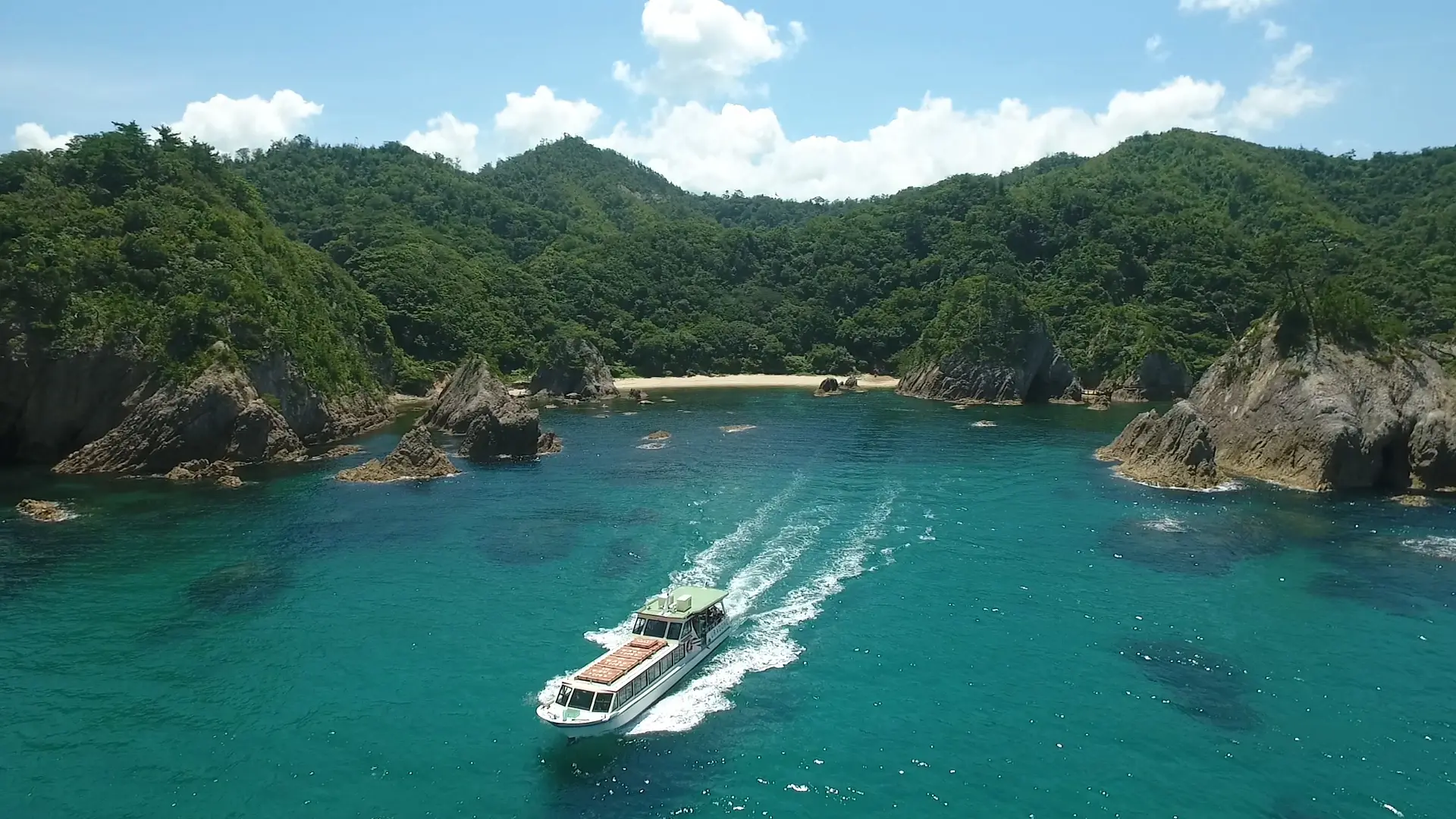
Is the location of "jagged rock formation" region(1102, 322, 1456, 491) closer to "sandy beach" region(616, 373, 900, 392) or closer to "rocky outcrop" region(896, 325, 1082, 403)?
"rocky outcrop" region(896, 325, 1082, 403)

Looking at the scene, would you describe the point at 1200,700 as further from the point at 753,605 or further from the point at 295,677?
the point at 295,677

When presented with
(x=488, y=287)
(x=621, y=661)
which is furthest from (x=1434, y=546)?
(x=488, y=287)

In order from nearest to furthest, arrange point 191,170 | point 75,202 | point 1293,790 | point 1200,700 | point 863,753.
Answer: point 1293,790 < point 863,753 < point 1200,700 < point 75,202 < point 191,170

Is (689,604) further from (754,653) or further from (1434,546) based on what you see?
(1434,546)

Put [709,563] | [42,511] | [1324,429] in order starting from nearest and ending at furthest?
1. [709,563]
2. [42,511]
3. [1324,429]

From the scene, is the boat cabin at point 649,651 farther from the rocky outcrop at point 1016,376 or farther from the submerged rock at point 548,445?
the rocky outcrop at point 1016,376

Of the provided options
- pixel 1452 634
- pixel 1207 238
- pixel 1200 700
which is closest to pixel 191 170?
pixel 1200 700
